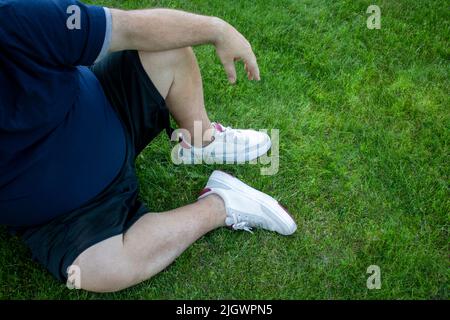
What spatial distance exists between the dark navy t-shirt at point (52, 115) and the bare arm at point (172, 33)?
73 mm

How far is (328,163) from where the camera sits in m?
2.54

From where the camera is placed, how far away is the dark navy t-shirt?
5.18 feet

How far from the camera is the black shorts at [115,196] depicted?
1.88 meters

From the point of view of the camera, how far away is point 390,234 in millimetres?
2211

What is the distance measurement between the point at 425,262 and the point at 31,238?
1.64 m

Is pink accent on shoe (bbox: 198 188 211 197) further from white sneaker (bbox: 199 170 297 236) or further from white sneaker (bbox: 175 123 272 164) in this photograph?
white sneaker (bbox: 175 123 272 164)

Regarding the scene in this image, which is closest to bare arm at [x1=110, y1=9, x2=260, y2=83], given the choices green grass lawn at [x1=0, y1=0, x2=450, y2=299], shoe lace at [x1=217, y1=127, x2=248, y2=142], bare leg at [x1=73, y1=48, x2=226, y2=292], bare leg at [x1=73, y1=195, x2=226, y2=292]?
bare leg at [x1=73, y1=48, x2=226, y2=292]

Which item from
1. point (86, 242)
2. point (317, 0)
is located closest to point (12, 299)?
point (86, 242)

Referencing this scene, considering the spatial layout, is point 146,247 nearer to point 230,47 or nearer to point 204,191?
point 204,191

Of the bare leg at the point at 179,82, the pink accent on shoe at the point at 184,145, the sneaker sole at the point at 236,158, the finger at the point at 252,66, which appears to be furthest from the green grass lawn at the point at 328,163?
the finger at the point at 252,66

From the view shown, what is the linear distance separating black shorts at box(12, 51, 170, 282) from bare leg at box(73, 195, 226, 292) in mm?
45

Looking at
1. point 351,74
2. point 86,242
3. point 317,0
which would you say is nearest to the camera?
point 86,242

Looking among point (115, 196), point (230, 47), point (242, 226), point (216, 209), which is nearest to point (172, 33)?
point (230, 47)
